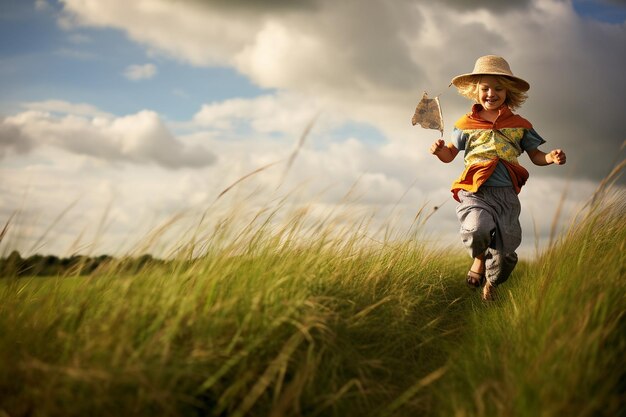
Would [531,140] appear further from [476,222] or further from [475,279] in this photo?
[475,279]

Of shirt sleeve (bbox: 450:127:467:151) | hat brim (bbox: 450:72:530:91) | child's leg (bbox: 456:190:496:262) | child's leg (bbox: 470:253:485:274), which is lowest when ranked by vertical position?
child's leg (bbox: 470:253:485:274)

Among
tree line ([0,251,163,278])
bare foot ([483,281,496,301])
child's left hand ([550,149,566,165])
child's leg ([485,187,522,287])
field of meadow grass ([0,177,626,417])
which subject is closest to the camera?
field of meadow grass ([0,177,626,417])

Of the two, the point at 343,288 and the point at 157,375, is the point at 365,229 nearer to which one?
the point at 343,288

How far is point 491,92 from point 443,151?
618 millimetres

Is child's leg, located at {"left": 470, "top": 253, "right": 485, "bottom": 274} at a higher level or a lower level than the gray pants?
lower

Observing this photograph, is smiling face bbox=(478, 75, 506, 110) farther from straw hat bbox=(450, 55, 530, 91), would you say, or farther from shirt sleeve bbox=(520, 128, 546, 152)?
shirt sleeve bbox=(520, 128, 546, 152)

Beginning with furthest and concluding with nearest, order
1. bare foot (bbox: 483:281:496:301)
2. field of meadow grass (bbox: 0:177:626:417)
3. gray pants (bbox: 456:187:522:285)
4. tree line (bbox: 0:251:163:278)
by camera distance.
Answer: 1. bare foot (bbox: 483:281:496:301)
2. gray pants (bbox: 456:187:522:285)
3. tree line (bbox: 0:251:163:278)
4. field of meadow grass (bbox: 0:177:626:417)

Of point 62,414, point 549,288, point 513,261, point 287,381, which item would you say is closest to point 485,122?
point 513,261

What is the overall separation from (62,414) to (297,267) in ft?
4.00

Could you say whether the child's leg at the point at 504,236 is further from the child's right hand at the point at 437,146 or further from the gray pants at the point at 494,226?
the child's right hand at the point at 437,146

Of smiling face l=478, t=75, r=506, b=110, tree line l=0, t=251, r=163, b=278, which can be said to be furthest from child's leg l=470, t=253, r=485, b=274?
tree line l=0, t=251, r=163, b=278

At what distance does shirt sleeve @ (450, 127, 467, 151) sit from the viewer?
13.5 feet

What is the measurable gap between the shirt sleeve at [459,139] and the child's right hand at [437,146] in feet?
0.43

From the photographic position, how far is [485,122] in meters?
4.09
